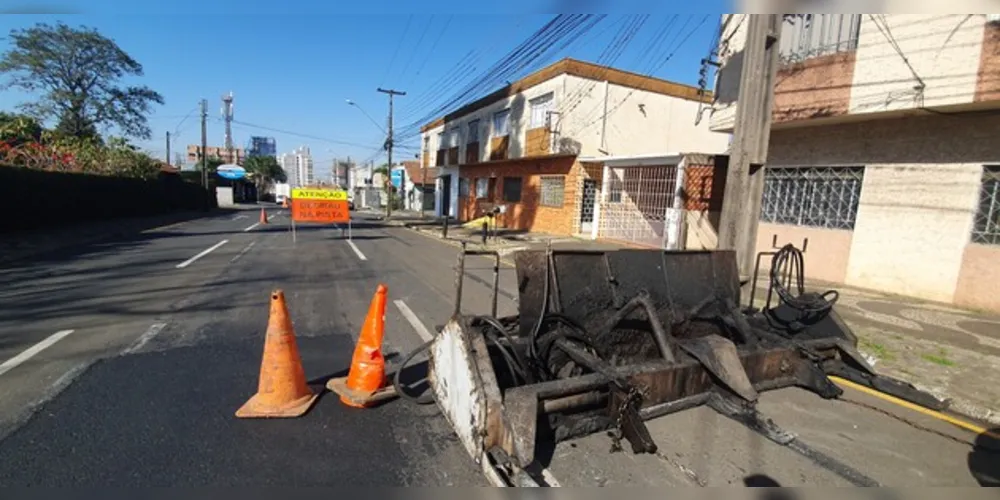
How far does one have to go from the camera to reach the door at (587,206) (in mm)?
17766

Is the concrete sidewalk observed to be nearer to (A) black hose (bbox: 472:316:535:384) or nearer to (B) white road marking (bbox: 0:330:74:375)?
(A) black hose (bbox: 472:316:535:384)

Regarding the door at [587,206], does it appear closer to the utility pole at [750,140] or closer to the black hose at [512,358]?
the utility pole at [750,140]

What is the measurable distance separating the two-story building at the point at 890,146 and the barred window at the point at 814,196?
0.02 m

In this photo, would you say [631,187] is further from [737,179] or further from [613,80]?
[737,179]

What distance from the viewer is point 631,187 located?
52.2 feet

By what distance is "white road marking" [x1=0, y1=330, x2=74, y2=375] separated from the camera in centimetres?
395

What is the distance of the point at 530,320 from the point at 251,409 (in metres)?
2.22

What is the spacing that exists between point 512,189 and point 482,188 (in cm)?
352

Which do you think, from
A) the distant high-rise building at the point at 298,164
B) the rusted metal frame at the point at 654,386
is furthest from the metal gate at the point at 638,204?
the distant high-rise building at the point at 298,164

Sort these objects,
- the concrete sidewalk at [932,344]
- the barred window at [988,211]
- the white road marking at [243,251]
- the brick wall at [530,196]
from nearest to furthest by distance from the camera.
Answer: the concrete sidewalk at [932,344], the barred window at [988,211], the white road marking at [243,251], the brick wall at [530,196]

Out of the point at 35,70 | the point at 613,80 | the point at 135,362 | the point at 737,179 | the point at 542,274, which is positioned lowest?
the point at 135,362

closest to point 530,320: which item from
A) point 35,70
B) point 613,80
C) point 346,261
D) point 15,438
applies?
point 15,438

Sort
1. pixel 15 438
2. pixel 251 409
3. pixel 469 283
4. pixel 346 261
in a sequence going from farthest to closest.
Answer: pixel 346 261 < pixel 469 283 < pixel 251 409 < pixel 15 438

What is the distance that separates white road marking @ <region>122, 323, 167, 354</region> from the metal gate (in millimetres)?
12497
